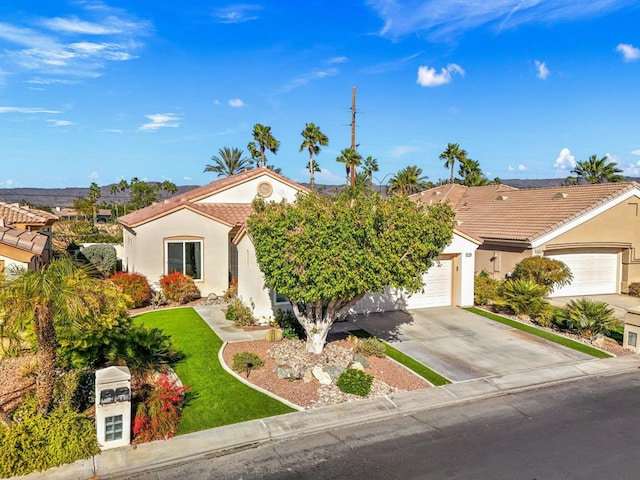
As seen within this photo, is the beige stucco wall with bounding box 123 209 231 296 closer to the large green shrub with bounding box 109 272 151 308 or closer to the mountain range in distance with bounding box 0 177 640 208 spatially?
the large green shrub with bounding box 109 272 151 308

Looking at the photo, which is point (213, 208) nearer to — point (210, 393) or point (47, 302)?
point (210, 393)

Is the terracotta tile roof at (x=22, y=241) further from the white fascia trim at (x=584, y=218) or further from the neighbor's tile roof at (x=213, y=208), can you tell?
the white fascia trim at (x=584, y=218)

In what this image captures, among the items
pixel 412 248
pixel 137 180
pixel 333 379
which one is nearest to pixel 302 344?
pixel 333 379

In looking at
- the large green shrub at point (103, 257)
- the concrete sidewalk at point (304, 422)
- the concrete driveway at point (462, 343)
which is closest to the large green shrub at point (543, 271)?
the concrete driveway at point (462, 343)

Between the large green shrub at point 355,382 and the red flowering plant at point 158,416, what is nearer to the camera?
the red flowering plant at point 158,416

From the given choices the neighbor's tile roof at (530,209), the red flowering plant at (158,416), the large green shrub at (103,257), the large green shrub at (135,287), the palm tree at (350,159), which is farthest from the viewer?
the palm tree at (350,159)

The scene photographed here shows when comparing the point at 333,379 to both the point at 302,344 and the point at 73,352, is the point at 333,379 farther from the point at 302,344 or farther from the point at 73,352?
the point at 73,352

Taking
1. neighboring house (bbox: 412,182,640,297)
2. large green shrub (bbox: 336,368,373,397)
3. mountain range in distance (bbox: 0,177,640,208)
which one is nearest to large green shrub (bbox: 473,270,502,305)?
neighboring house (bbox: 412,182,640,297)
